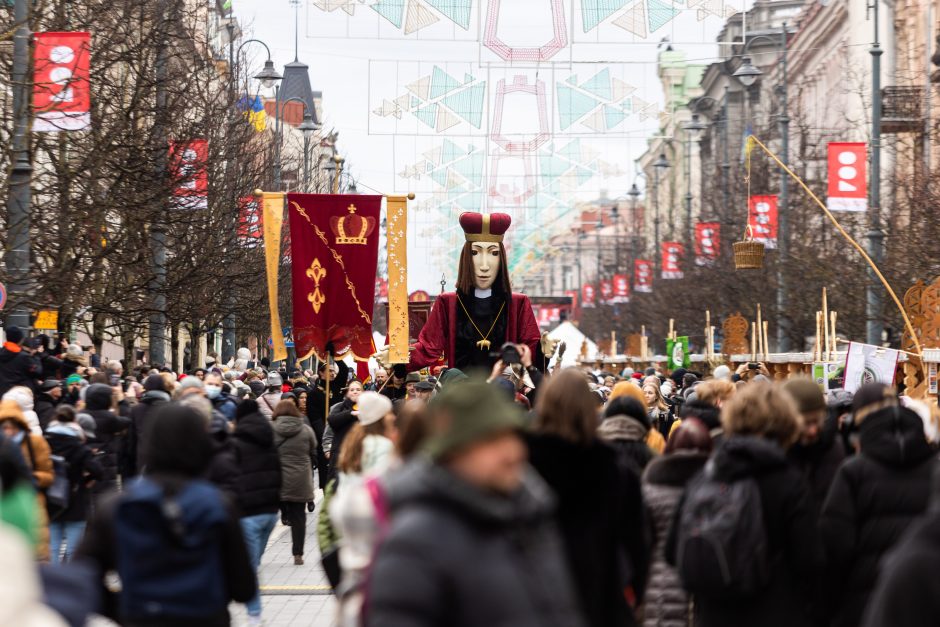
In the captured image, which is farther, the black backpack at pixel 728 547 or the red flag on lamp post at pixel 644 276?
the red flag on lamp post at pixel 644 276

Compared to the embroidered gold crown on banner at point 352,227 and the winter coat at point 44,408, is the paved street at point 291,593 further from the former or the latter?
the embroidered gold crown on banner at point 352,227

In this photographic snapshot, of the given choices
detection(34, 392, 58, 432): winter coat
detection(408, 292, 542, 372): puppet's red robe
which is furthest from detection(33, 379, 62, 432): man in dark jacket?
detection(408, 292, 542, 372): puppet's red robe

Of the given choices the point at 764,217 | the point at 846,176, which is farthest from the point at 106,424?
the point at 764,217

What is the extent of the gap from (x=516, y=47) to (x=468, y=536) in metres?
23.0

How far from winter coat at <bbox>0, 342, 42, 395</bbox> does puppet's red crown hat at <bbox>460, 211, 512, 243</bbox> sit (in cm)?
433

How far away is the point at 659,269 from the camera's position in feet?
195

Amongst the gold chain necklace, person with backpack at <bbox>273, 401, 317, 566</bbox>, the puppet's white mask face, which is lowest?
person with backpack at <bbox>273, 401, 317, 566</bbox>

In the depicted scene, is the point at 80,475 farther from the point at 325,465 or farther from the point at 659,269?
the point at 659,269

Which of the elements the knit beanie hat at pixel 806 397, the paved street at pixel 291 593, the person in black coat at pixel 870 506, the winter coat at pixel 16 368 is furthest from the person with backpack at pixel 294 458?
the person in black coat at pixel 870 506

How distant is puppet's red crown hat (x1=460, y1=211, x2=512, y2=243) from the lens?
1426 cm

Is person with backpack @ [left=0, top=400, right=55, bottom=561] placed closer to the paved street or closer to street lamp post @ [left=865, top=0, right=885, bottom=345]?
the paved street

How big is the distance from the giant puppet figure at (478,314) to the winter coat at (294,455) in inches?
46.3

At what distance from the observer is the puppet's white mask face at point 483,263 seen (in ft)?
46.9

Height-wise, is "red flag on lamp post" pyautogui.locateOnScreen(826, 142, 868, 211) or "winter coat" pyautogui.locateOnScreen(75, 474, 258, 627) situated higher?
"red flag on lamp post" pyautogui.locateOnScreen(826, 142, 868, 211)
